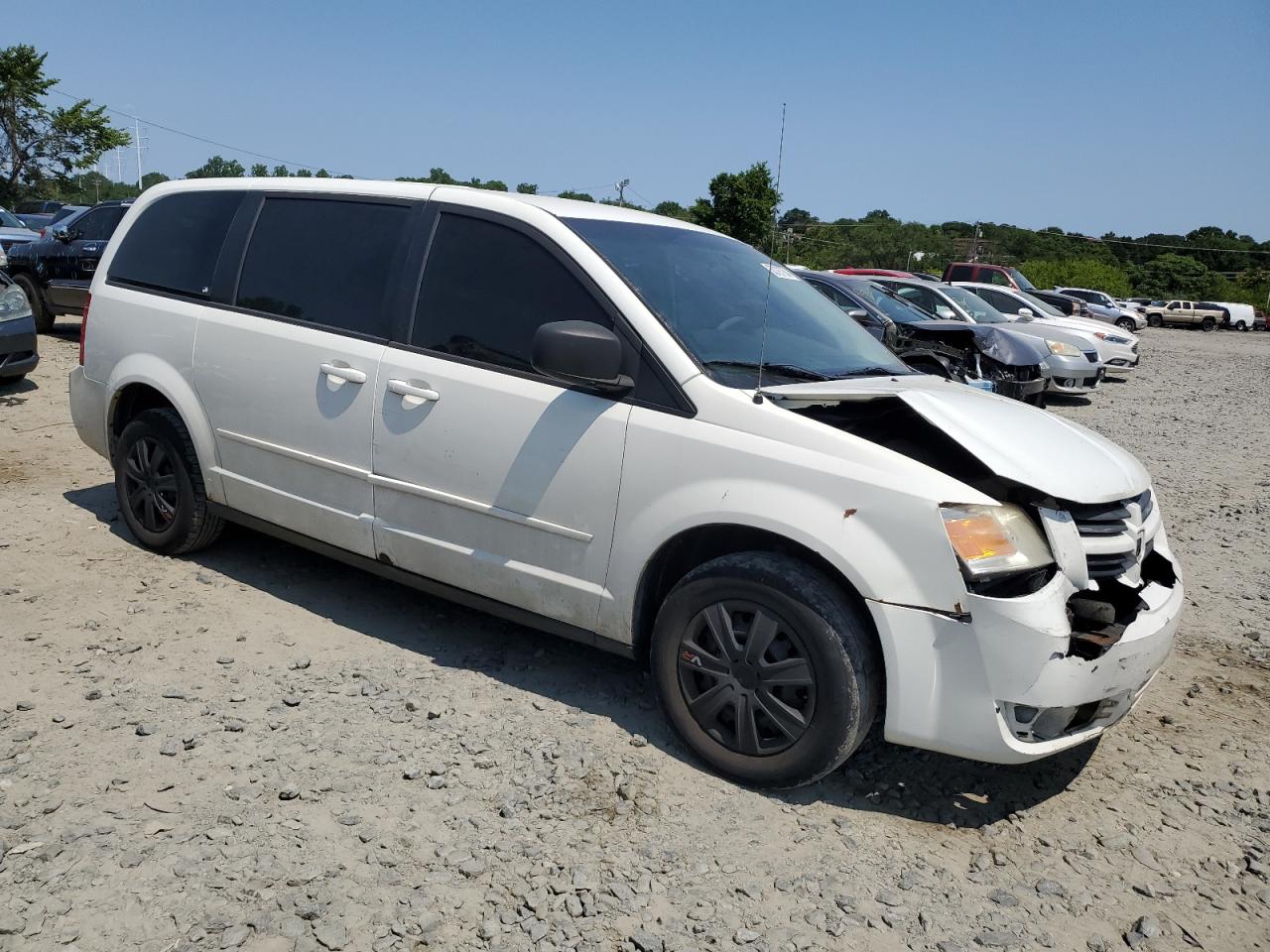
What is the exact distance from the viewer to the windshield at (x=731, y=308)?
3674mm

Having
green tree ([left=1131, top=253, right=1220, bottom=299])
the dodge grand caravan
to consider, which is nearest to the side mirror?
the dodge grand caravan

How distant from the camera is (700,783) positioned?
338 cm

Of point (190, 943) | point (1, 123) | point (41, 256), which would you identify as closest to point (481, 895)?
point (190, 943)

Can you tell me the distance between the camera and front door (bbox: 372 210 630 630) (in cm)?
361

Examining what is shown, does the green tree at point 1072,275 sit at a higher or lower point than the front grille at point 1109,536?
higher

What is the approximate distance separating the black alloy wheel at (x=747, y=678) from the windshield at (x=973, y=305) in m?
13.7

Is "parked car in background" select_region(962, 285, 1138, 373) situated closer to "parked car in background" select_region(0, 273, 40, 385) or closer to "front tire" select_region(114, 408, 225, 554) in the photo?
"parked car in background" select_region(0, 273, 40, 385)

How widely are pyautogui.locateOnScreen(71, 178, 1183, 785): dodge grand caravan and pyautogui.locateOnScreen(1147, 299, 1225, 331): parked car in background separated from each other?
5289cm

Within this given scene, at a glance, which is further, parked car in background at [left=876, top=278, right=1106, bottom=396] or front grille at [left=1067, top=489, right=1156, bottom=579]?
parked car in background at [left=876, top=278, right=1106, bottom=396]

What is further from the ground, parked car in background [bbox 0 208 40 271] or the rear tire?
parked car in background [bbox 0 208 40 271]

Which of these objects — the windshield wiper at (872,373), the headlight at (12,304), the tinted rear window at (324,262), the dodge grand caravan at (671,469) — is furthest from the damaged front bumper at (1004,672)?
the headlight at (12,304)

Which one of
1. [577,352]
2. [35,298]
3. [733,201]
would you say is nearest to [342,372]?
[577,352]

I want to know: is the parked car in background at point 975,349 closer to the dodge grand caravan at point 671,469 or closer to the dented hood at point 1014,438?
the dented hood at point 1014,438

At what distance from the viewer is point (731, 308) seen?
3963 millimetres
